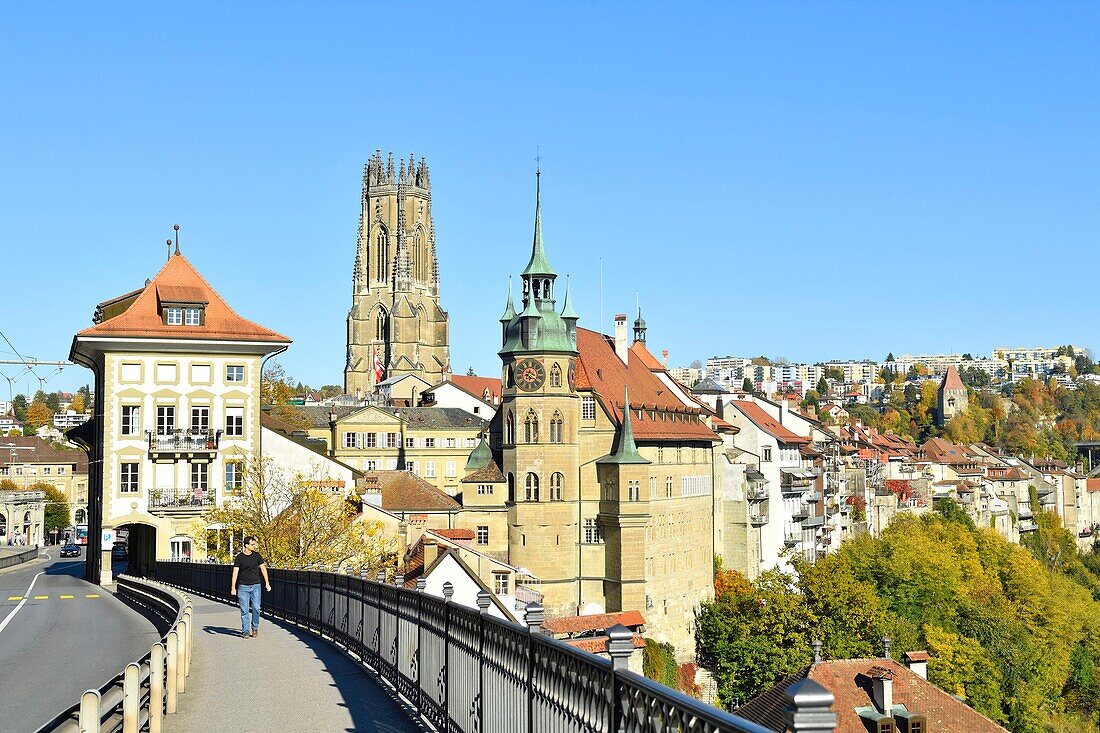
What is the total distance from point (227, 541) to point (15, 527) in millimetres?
86032

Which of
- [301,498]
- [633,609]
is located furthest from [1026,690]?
[301,498]

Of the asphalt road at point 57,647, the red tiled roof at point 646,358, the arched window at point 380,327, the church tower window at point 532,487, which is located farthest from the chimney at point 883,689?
the arched window at point 380,327

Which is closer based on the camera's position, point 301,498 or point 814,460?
point 301,498

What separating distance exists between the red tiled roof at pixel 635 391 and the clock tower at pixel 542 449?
7.99ft

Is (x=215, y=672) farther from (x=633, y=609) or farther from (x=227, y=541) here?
(x=633, y=609)

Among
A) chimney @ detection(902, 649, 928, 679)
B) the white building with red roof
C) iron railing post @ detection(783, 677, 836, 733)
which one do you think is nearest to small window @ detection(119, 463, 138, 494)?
the white building with red roof

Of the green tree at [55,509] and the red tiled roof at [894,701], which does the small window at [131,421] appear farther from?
the green tree at [55,509]

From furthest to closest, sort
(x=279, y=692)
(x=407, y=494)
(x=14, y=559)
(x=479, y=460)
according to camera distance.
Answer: (x=479, y=460) < (x=14, y=559) < (x=407, y=494) < (x=279, y=692)

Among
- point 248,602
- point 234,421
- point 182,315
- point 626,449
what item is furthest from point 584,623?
point 248,602

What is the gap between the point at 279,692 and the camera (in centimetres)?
1576

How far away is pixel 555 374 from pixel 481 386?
55.8 m

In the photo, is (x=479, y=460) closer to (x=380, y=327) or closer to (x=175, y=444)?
(x=175, y=444)

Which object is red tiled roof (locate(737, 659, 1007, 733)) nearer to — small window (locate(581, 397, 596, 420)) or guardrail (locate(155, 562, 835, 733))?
guardrail (locate(155, 562, 835, 733))

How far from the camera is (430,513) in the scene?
7388 centimetres
